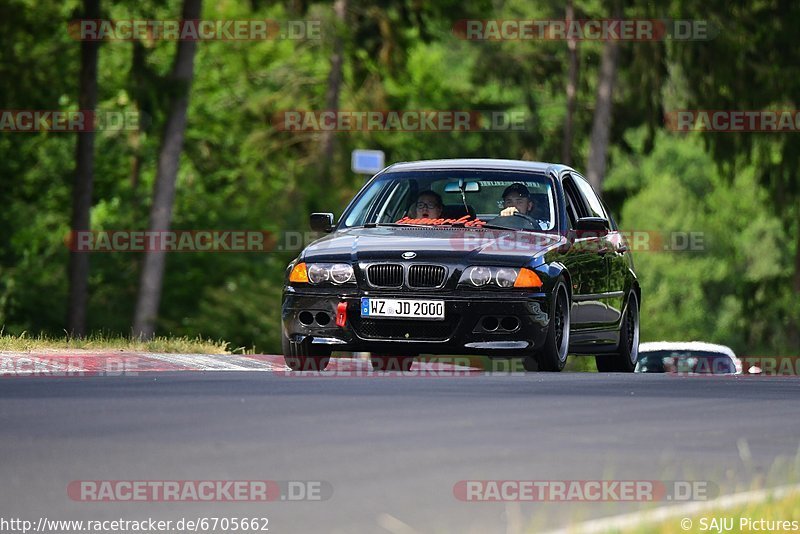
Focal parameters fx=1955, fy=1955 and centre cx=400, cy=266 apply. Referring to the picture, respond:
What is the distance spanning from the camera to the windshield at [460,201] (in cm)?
1596

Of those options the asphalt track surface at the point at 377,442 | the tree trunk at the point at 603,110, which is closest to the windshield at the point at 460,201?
the asphalt track surface at the point at 377,442

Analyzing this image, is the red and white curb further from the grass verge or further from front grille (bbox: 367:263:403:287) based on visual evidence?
front grille (bbox: 367:263:403:287)

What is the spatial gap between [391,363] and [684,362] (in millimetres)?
9457

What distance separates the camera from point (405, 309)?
1462 centimetres

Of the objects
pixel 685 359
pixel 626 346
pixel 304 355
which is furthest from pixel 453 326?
pixel 685 359

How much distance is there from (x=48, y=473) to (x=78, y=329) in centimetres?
2921

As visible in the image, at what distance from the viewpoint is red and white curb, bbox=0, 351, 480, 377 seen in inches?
570

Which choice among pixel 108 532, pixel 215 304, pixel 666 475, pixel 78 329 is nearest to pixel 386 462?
pixel 666 475

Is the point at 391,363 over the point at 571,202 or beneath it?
beneath

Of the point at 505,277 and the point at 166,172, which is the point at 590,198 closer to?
the point at 505,277

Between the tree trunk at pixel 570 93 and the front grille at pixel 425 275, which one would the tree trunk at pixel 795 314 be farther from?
the front grille at pixel 425 275

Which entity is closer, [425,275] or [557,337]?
[425,275]

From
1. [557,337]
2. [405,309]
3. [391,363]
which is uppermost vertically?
[405,309]

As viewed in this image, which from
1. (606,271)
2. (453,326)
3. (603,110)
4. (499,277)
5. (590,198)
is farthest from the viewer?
(603,110)
